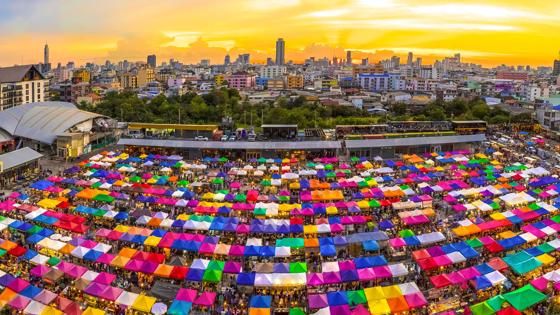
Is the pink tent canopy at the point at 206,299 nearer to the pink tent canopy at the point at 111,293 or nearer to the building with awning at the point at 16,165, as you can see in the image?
the pink tent canopy at the point at 111,293

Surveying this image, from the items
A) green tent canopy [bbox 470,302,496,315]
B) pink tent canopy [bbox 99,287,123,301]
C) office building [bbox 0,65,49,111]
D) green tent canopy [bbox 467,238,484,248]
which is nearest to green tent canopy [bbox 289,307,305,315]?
green tent canopy [bbox 470,302,496,315]

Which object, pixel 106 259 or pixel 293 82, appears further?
pixel 293 82

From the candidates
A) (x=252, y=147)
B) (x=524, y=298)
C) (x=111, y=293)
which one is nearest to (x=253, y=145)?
(x=252, y=147)

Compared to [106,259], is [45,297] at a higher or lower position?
lower

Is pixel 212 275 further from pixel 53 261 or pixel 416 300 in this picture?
pixel 416 300

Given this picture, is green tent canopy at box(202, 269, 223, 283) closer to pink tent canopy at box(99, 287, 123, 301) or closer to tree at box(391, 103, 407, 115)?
pink tent canopy at box(99, 287, 123, 301)

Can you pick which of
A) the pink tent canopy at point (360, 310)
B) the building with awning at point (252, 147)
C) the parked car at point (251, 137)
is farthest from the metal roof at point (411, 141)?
the pink tent canopy at point (360, 310)

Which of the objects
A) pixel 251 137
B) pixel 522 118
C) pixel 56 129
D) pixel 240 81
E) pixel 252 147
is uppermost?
pixel 240 81
